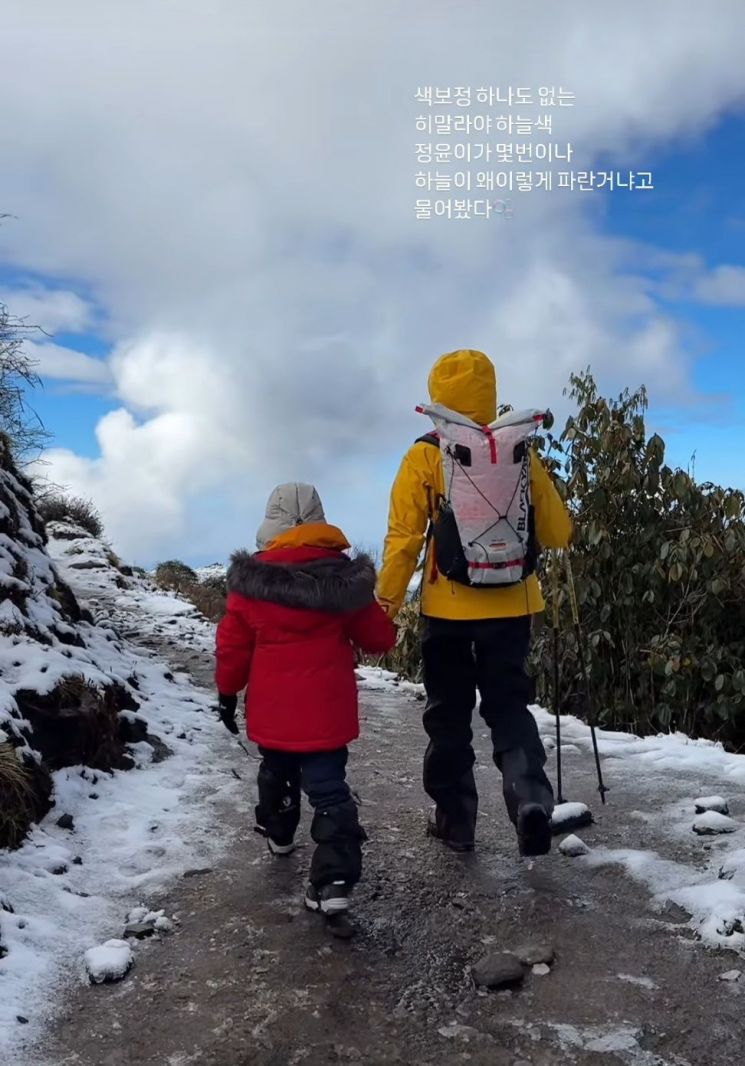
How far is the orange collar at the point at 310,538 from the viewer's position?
→ 4090 mm

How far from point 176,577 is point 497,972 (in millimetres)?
21517

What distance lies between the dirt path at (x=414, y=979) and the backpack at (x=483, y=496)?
153cm

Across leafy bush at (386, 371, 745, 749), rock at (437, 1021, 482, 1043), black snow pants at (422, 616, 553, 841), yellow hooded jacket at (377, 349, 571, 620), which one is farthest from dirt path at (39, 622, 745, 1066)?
leafy bush at (386, 371, 745, 749)

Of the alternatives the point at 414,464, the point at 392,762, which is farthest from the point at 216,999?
the point at 392,762

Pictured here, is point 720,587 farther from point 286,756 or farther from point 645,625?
point 286,756

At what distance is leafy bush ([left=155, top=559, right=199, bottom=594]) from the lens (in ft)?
68.7

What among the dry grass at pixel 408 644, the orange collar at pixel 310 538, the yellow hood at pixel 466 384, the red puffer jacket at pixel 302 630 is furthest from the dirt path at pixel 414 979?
the dry grass at pixel 408 644

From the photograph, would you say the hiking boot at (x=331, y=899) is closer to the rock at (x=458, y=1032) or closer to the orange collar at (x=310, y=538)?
the rock at (x=458, y=1032)

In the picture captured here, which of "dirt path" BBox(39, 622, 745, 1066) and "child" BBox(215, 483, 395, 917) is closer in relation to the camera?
"dirt path" BBox(39, 622, 745, 1066)

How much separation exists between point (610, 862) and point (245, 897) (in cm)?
187

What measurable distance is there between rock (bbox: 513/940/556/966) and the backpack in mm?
1583

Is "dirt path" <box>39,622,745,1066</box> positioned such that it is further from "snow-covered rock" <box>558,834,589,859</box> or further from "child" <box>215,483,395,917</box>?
"child" <box>215,483,395,917</box>

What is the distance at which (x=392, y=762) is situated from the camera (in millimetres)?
6691

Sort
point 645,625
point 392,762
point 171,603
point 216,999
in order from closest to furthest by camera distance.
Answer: point 216,999, point 392,762, point 645,625, point 171,603
